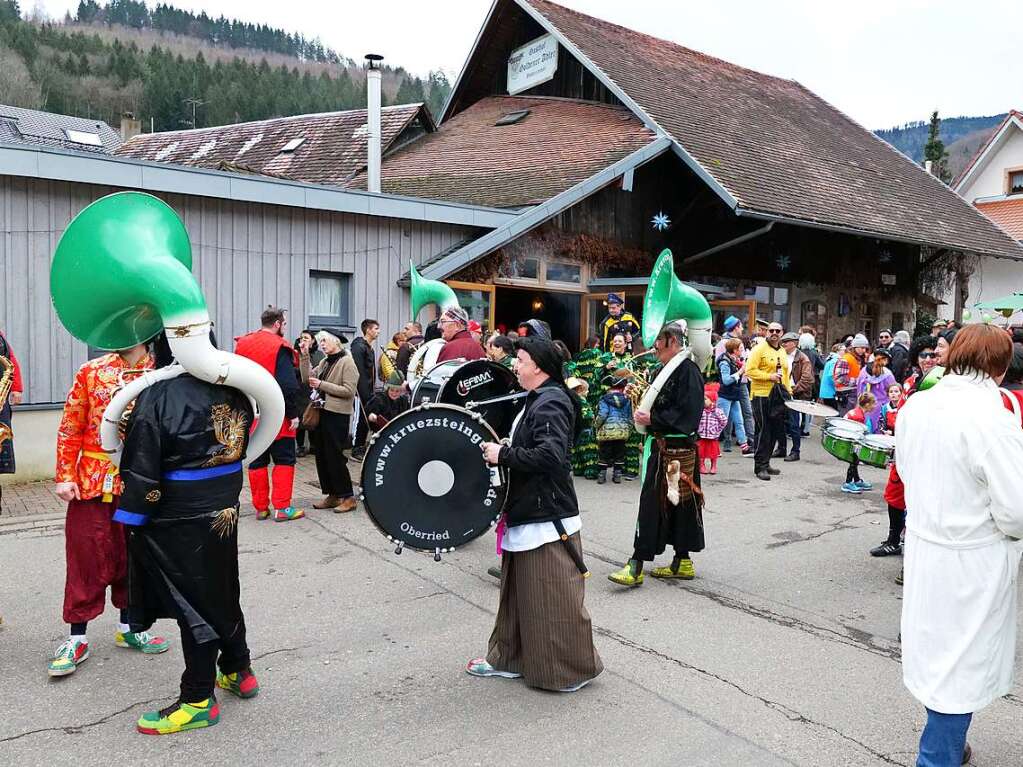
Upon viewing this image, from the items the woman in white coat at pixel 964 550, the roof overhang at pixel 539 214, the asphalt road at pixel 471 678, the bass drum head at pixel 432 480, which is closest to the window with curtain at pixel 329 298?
the roof overhang at pixel 539 214

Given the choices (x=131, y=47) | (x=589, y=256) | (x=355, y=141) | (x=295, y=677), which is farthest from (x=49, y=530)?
(x=131, y=47)

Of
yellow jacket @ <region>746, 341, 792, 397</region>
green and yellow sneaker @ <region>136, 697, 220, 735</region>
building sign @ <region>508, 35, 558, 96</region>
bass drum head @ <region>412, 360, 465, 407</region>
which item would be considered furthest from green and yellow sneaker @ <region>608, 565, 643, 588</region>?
building sign @ <region>508, 35, 558, 96</region>

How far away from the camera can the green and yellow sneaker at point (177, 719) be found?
3.56 m

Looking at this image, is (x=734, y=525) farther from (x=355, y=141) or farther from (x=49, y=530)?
(x=355, y=141)

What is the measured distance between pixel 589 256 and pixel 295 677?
1095 centimetres

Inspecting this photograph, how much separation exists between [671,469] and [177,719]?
332 centimetres

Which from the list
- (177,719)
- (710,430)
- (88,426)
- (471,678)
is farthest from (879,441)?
(88,426)

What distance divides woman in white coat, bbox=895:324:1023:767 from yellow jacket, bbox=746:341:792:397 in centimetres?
721

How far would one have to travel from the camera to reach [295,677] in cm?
418

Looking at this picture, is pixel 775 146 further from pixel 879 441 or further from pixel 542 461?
pixel 542 461

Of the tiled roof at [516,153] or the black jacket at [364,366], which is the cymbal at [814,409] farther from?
the tiled roof at [516,153]

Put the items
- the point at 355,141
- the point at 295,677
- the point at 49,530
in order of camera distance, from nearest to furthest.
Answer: the point at 295,677
the point at 49,530
the point at 355,141

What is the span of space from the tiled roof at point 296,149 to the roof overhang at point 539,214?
6.23 metres

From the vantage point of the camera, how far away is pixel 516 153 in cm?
1606
